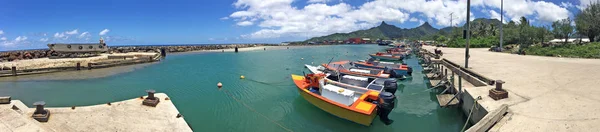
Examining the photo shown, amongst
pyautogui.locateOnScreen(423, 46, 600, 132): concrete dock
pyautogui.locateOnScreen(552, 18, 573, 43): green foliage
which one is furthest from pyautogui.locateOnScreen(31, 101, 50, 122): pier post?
pyautogui.locateOnScreen(552, 18, 573, 43): green foliage

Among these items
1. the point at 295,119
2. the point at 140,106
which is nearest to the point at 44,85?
the point at 140,106

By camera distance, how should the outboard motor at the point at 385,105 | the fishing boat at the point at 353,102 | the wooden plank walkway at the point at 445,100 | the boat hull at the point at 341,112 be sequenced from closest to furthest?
the boat hull at the point at 341,112
the fishing boat at the point at 353,102
the outboard motor at the point at 385,105
the wooden plank walkway at the point at 445,100

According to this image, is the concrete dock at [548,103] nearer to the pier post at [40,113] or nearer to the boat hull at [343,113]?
the boat hull at [343,113]

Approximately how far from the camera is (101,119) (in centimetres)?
911

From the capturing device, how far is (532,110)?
8938mm

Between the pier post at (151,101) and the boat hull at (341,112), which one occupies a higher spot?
the pier post at (151,101)

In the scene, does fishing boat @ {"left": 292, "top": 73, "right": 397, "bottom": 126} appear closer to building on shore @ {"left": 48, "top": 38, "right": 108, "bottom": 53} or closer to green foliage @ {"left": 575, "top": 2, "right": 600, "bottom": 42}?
green foliage @ {"left": 575, "top": 2, "right": 600, "bottom": 42}

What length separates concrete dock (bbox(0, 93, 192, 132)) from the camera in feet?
25.4

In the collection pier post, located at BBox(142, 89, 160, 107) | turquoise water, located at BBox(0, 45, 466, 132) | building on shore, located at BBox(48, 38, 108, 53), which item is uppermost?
building on shore, located at BBox(48, 38, 108, 53)

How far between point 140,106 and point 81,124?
2101mm

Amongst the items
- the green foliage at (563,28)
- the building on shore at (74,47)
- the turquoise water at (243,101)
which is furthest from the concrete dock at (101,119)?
the green foliage at (563,28)

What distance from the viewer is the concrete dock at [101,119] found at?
774cm

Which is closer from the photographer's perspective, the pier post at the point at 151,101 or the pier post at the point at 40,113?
the pier post at the point at 40,113

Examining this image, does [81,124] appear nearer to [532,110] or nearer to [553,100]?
[532,110]
